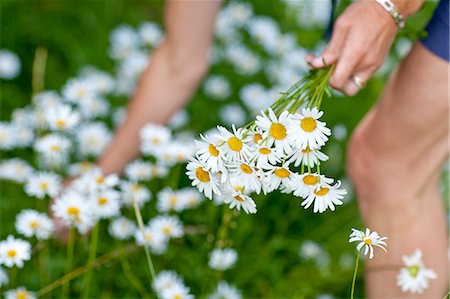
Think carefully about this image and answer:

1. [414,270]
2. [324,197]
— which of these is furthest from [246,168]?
[414,270]

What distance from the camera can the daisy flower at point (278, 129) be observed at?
3.21ft

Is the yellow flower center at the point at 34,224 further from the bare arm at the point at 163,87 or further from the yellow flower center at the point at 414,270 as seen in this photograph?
the yellow flower center at the point at 414,270

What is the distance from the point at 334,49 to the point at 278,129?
0.91ft

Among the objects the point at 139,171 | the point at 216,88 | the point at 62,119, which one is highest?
the point at 216,88

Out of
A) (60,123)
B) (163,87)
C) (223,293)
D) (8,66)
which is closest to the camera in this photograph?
(223,293)

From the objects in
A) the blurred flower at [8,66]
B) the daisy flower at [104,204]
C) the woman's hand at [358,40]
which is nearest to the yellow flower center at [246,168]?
the woman's hand at [358,40]

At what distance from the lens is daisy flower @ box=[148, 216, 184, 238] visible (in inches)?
64.2

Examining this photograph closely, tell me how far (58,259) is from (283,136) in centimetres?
86

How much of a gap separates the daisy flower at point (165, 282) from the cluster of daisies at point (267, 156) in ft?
1.83

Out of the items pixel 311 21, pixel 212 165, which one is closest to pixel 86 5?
pixel 311 21

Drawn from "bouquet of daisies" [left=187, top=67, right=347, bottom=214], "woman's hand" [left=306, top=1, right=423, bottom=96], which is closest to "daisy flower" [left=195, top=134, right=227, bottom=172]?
"bouquet of daisies" [left=187, top=67, right=347, bottom=214]

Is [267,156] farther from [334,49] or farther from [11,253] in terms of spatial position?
[11,253]

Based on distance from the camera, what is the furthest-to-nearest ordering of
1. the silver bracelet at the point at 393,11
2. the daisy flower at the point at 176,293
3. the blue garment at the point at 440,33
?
1. the daisy flower at the point at 176,293
2. the blue garment at the point at 440,33
3. the silver bracelet at the point at 393,11

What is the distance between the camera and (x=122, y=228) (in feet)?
5.60
